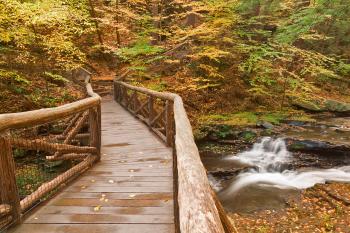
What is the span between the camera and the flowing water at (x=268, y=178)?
32.5 feet

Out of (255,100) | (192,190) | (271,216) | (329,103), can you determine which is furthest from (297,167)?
(192,190)

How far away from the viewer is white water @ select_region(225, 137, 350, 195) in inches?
430

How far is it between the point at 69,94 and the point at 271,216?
10.4 meters

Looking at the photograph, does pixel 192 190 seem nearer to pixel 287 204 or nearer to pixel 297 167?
pixel 287 204

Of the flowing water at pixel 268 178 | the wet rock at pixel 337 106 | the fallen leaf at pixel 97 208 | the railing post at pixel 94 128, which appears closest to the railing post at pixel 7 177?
the fallen leaf at pixel 97 208

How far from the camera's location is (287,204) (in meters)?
9.64

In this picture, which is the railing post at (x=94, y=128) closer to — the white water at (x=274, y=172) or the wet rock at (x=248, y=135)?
the white water at (x=274, y=172)

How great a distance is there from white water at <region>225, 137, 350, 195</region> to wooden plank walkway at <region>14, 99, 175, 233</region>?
15.9 feet

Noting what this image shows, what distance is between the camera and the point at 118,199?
470 centimetres

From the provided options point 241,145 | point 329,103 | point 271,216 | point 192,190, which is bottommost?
point 271,216

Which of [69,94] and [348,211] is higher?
[69,94]

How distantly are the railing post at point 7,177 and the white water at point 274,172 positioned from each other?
7797 millimetres

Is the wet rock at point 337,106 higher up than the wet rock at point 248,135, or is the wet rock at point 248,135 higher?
the wet rock at point 337,106

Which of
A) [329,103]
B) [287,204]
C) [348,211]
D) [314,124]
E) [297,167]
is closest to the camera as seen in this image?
[348,211]
